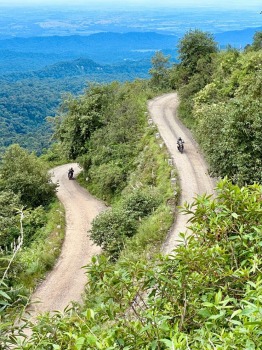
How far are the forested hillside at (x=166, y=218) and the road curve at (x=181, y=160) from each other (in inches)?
18.9

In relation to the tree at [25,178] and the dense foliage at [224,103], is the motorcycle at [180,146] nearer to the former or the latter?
the dense foliage at [224,103]

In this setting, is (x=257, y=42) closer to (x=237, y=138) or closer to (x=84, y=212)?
(x=84, y=212)

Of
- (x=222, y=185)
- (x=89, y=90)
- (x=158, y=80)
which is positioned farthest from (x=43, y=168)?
(x=222, y=185)

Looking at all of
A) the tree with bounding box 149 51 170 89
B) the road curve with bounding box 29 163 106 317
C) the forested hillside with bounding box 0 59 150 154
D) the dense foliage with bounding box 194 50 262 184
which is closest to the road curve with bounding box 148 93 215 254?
the dense foliage with bounding box 194 50 262 184

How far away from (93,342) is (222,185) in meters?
3.07

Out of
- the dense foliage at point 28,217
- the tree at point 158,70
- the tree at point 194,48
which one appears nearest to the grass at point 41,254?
the dense foliage at point 28,217

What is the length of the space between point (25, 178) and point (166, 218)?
12.5 meters

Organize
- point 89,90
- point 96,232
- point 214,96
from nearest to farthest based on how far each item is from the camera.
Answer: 1. point 96,232
2. point 214,96
3. point 89,90

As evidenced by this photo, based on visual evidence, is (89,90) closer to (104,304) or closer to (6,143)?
(104,304)

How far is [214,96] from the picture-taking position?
88.0 ft

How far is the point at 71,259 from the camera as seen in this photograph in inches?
739

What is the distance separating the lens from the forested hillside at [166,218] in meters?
4.16

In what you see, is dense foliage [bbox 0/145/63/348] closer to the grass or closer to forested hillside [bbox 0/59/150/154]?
the grass

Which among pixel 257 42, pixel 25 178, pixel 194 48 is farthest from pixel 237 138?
pixel 257 42
